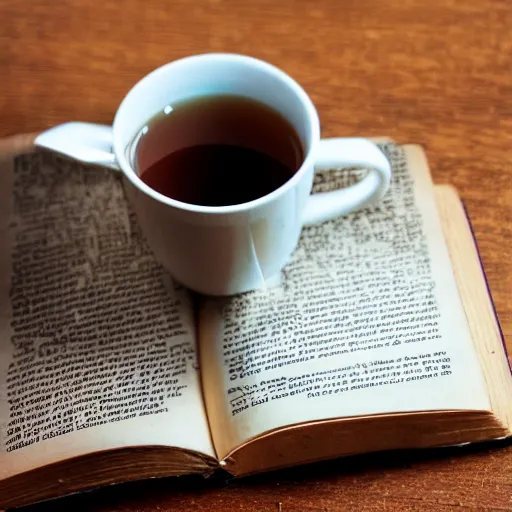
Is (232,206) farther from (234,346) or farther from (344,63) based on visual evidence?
(344,63)

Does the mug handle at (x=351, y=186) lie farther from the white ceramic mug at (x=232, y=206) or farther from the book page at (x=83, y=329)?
the book page at (x=83, y=329)

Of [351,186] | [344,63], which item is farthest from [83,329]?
[344,63]

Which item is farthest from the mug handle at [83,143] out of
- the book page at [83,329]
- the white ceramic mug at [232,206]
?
the book page at [83,329]

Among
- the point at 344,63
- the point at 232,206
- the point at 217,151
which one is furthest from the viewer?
the point at 344,63

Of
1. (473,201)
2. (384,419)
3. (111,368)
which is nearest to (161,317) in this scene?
(111,368)

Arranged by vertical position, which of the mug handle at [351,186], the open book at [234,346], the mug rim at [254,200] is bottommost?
the open book at [234,346]

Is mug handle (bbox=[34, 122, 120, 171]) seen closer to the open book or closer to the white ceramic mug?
the white ceramic mug

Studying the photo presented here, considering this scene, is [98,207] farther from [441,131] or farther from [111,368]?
[441,131]
